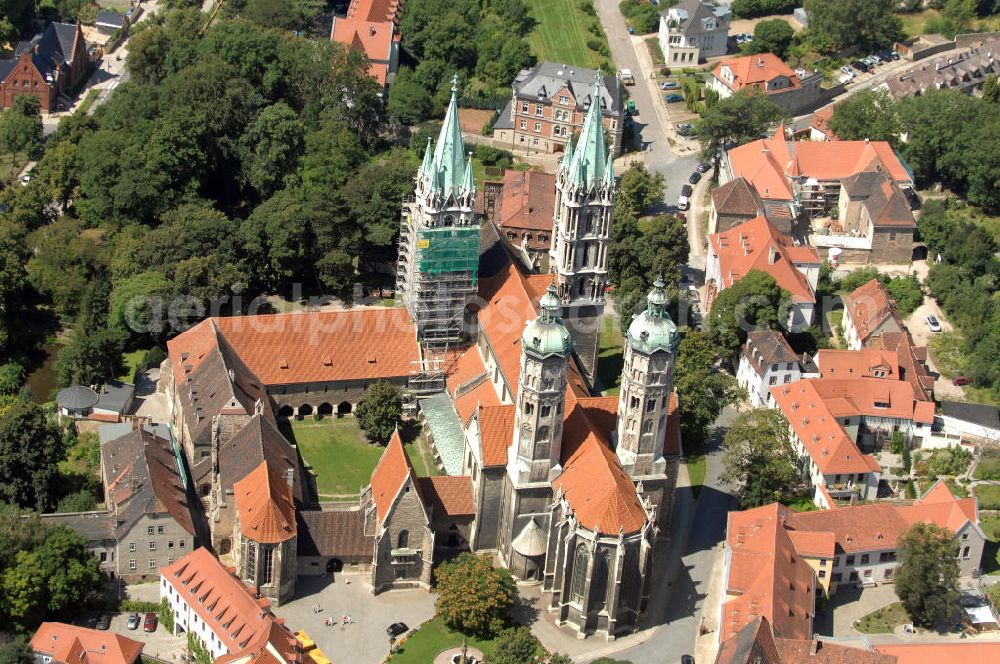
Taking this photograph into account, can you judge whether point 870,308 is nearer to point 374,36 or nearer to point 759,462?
point 759,462

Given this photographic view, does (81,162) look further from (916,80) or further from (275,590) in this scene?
(916,80)

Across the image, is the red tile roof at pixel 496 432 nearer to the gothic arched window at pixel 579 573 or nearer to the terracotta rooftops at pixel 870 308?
the gothic arched window at pixel 579 573

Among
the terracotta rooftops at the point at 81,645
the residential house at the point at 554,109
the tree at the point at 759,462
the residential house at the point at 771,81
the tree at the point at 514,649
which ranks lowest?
the terracotta rooftops at the point at 81,645

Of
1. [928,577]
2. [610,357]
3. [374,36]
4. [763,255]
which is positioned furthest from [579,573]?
[374,36]

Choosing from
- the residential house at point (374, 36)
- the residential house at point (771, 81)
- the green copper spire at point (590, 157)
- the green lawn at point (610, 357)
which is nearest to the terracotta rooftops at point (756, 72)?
the residential house at point (771, 81)

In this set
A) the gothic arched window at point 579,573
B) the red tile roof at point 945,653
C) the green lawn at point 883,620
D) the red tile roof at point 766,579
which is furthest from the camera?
the green lawn at point 883,620

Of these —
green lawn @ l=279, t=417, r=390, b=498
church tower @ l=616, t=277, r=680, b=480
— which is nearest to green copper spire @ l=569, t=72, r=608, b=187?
church tower @ l=616, t=277, r=680, b=480
